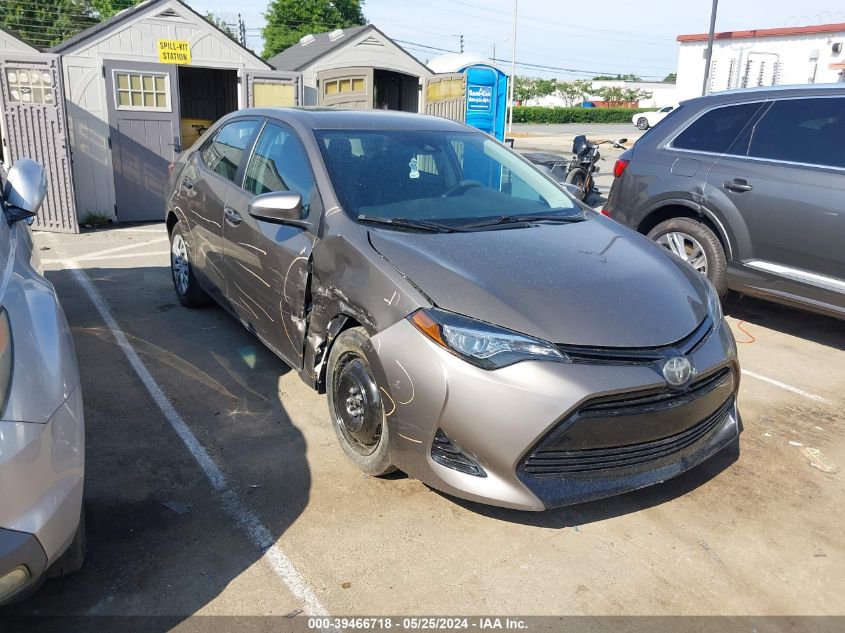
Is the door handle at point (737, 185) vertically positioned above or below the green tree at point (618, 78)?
below

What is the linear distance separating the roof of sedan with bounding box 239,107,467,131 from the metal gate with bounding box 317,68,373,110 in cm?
716

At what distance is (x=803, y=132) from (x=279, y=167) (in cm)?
389

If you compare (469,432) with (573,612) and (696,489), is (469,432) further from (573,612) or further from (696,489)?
(696,489)

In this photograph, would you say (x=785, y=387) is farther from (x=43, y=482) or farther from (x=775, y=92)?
(x=43, y=482)

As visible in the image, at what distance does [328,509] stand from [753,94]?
4757mm

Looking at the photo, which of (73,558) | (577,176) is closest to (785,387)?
(73,558)

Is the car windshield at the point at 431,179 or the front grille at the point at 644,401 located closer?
the front grille at the point at 644,401

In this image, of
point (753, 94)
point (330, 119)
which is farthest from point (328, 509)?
point (753, 94)

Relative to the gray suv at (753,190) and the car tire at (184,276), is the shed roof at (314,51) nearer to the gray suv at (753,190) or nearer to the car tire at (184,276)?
the car tire at (184,276)

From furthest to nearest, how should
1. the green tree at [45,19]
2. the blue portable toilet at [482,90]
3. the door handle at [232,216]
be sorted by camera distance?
the green tree at [45,19], the blue portable toilet at [482,90], the door handle at [232,216]

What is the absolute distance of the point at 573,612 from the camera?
2.60 meters

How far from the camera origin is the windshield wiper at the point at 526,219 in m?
3.68

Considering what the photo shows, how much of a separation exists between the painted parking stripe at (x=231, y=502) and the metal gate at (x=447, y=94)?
8628 millimetres

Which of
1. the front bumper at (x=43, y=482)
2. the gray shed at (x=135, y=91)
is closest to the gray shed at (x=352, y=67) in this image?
the gray shed at (x=135, y=91)
